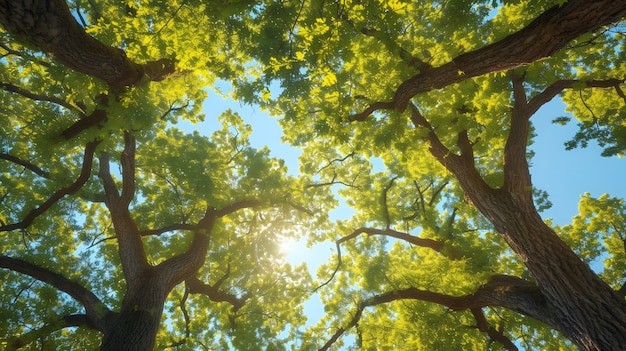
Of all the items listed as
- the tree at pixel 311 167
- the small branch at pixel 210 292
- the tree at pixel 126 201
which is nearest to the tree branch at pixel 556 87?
the tree at pixel 311 167

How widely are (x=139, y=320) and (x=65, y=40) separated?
5.26m

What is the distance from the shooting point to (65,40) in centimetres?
414

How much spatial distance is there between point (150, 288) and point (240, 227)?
4981 mm

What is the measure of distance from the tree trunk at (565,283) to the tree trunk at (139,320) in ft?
24.6

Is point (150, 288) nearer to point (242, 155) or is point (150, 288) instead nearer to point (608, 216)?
point (242, 155)

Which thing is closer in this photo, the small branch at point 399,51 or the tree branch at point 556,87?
the small branch at point 399,51

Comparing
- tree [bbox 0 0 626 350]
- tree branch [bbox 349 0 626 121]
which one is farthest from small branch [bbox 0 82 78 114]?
tree branch [bbox 349 0 626 121]

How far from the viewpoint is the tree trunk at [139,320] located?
5.85 m

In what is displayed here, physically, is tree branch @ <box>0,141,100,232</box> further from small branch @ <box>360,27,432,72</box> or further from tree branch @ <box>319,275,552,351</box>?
tree branch @ <box>319,275,552,351</box>

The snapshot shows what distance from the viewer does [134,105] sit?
230 inches

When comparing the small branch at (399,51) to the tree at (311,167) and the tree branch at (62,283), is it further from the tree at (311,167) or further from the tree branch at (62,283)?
the tree branch at (62,283)

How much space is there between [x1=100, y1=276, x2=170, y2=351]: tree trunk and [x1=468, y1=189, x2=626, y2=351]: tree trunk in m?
7.49

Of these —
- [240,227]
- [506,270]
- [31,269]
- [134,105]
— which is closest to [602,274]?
[506,270]

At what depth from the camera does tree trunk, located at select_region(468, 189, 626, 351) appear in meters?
4.50
